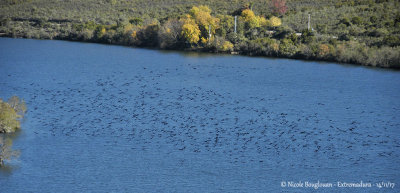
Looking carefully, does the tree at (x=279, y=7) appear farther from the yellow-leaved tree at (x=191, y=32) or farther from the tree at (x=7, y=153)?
Answer: the tree at (x=7, y=153)

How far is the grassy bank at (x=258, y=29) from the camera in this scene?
5878 centimetres

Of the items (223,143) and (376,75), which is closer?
(223,143)

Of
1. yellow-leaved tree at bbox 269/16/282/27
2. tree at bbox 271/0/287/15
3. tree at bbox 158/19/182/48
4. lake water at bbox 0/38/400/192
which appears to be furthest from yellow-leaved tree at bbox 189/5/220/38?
tree at bbox 271/0/287/15

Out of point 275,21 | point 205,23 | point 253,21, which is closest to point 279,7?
point 275,21

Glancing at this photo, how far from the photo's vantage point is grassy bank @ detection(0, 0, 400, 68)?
58.8 meters

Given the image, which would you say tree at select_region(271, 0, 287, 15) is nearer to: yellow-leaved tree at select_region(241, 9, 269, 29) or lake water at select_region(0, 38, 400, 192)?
yellow-leaved tree at select_region(241, 9, 269, 29)

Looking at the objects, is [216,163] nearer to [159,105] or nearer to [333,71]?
[159,105]

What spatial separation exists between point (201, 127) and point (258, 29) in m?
39.9

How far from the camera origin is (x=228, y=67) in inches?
2136

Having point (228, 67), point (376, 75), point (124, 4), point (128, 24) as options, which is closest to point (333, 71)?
point (376, 75)

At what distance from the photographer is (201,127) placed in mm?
32188

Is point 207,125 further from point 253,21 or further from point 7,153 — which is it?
point 253,21

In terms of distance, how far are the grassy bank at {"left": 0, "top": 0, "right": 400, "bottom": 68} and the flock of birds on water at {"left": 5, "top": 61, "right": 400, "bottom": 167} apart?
20.7m

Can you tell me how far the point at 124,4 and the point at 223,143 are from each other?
8585cm
